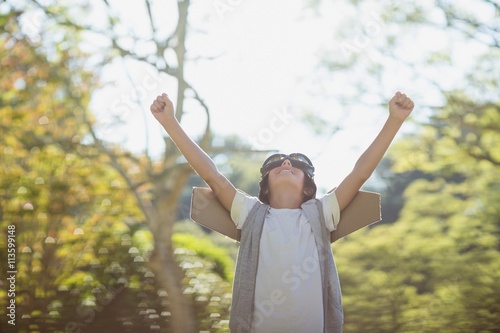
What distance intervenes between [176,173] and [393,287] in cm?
264

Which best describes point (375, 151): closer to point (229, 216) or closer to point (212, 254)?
point (229, 216)

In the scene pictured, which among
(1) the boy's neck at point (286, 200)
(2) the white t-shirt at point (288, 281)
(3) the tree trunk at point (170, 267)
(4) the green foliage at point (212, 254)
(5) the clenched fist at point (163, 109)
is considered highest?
(4) the green foliage at point (212, 254)

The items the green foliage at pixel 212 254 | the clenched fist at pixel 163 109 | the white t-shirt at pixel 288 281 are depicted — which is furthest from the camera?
the green foliage at pixel 212 254

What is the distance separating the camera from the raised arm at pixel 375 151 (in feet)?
7.03

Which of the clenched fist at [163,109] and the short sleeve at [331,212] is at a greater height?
the clenched fist at [163,109]

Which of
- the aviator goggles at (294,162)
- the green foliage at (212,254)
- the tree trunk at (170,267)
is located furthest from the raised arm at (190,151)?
the green foliage at (212,254)

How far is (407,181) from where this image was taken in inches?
490

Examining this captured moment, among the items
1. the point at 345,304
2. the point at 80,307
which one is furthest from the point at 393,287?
the point at 80,307

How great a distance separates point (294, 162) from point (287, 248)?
0.42m

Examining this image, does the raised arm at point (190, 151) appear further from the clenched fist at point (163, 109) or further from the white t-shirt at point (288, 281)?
the white t-shirt at point (288, 281)

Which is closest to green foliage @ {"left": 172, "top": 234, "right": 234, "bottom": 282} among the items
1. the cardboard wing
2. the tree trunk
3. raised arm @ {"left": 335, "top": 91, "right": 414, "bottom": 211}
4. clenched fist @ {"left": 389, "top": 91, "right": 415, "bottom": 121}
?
the tree trunk

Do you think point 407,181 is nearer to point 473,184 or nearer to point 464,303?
point 473,184

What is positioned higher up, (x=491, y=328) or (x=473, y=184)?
(x=473, y=184)

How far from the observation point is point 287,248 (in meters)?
2.14
